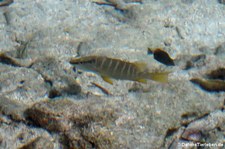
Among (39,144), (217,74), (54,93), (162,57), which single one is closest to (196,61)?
(217,74)

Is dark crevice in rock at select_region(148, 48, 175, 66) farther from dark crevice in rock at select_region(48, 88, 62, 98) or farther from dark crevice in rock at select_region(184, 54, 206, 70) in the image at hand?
dark crevice in rock at select_region(48, 88, 62, 98)

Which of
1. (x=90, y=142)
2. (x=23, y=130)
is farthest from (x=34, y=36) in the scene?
(x=90, y=142)

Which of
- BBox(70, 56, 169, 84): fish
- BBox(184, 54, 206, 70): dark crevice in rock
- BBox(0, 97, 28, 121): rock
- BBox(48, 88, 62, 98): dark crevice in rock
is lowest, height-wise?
BBox(48, 88, 62, 98): dark crevice in rock

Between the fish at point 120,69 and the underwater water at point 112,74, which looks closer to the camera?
the underwater water at point 112,74

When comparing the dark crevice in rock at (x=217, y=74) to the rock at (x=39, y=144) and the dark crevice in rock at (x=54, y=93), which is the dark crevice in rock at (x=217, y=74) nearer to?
the dark crevice in rock at (x=54, y=93)

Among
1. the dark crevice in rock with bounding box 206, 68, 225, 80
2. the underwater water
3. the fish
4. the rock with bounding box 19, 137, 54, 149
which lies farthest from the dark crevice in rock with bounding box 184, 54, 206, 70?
the rock with bounding box 19, 137, 54, 149

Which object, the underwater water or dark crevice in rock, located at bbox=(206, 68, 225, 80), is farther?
dark crevice in rock, located at bbox=(206, 68, 225, 80)

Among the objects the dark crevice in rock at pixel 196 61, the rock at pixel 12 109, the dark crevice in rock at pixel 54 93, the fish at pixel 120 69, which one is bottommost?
the dark crevice in rock at pixel 54 93

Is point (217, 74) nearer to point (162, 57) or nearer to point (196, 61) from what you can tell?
point (196, 61)

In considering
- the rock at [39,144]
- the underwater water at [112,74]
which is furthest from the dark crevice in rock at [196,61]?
the rock at [39,144]
